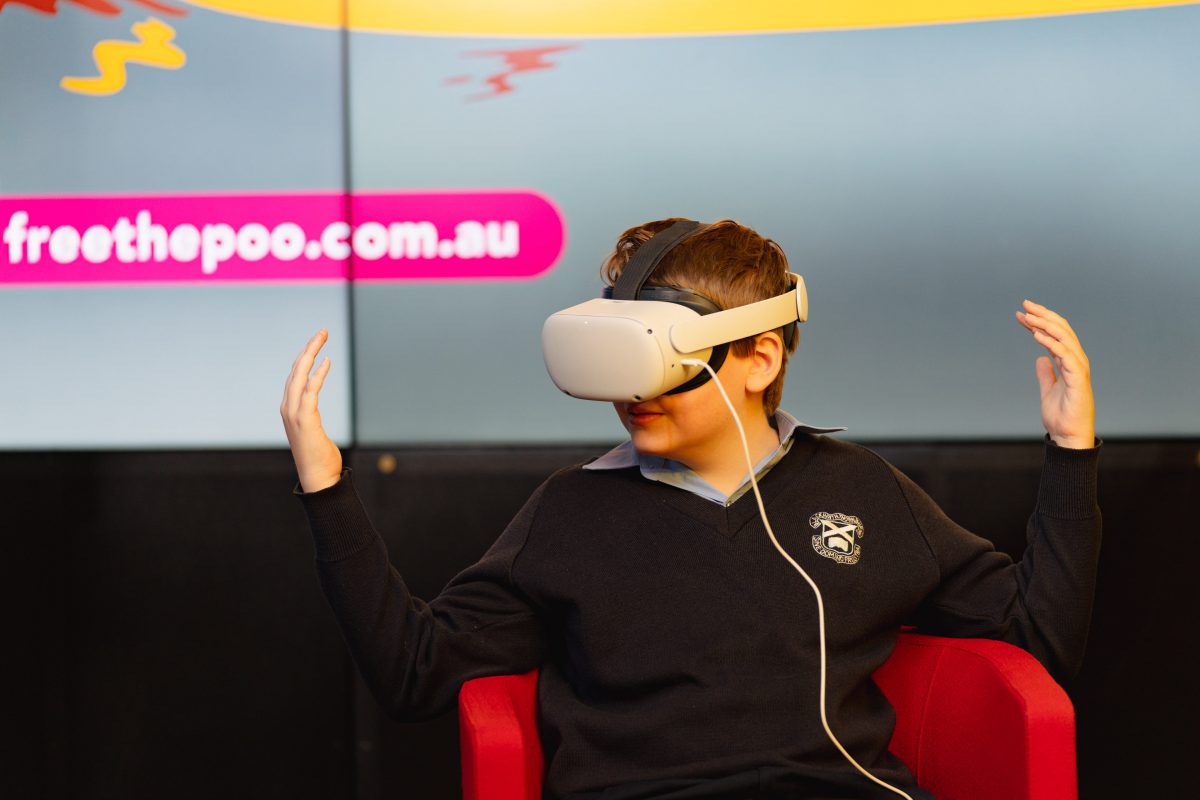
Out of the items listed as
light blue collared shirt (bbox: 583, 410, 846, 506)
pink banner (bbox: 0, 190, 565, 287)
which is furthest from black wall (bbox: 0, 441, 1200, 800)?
light blue collared shirt (bbox: 583, 410, 846, 506)

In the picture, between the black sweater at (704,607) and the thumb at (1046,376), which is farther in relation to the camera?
the thumb at (1046,376)

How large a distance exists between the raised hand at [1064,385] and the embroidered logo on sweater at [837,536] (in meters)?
0.29

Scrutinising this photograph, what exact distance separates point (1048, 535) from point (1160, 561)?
44.4 inches

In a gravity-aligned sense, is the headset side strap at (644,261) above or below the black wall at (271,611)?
above

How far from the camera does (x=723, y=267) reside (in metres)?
1.82

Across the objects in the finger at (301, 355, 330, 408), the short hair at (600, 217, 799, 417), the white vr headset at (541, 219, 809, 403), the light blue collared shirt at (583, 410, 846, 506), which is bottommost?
the light blue collared shirt at (583, 410, 846, 506)

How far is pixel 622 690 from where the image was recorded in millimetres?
1798

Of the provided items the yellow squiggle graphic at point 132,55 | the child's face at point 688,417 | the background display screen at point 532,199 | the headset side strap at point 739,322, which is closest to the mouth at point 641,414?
the child's face at point 688,417

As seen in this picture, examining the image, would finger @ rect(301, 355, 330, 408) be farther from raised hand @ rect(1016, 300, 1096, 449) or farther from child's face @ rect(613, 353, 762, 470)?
raised hand @ rect(1016, 300, 1096, 449)

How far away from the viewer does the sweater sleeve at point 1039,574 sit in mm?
1837

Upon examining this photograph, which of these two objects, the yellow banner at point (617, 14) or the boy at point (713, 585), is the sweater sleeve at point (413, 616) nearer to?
the boy at point (713, 585)

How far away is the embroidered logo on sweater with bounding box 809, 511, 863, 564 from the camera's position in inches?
72.8

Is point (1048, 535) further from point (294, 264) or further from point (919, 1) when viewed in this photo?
point (294, 264)

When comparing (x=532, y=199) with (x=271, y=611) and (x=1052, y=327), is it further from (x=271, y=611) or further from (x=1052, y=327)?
(x=1052, y=327)
